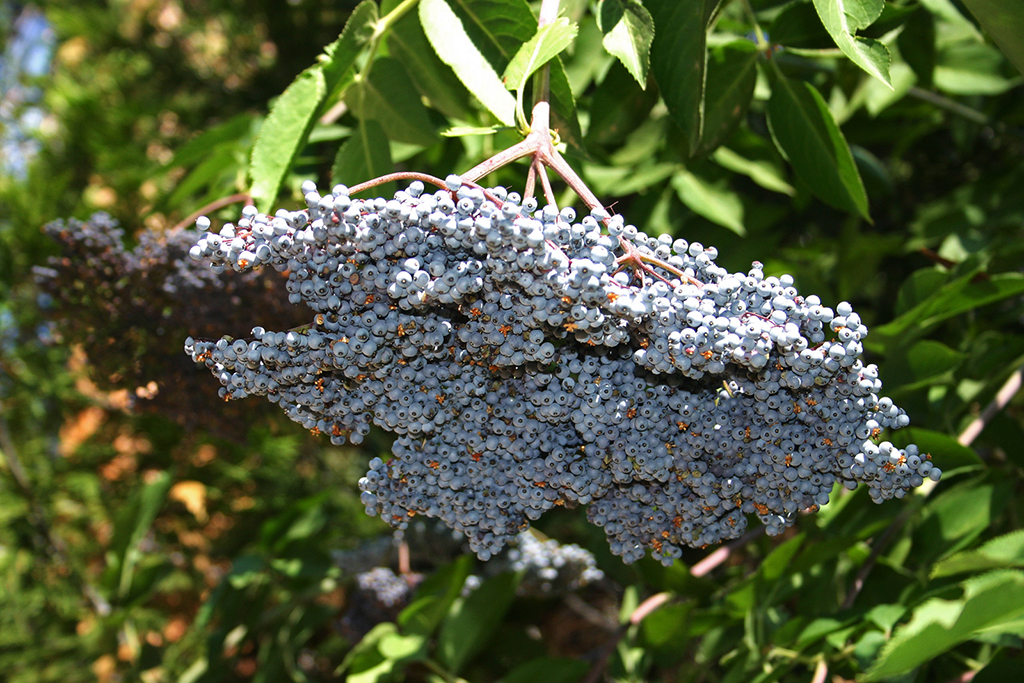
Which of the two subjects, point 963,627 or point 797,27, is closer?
point 963,627

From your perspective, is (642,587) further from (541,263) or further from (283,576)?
(541,263)

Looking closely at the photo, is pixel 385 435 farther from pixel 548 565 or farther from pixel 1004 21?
pixel 1004 21

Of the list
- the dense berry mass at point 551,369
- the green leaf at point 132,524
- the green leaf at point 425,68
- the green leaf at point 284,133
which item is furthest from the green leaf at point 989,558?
the green leaf at point 132,524

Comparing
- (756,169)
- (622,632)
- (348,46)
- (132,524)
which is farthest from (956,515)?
(132,524)

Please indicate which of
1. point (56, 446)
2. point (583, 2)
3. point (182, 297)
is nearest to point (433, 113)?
point (583, 2)

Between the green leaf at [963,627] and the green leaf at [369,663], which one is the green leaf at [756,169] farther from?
the green leaf at [369,663]
